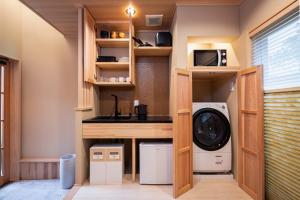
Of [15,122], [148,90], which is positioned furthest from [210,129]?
[15,122]

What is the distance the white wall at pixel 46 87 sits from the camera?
155 inches

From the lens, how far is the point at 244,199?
8.01 feet

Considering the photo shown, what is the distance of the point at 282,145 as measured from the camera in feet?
6.77

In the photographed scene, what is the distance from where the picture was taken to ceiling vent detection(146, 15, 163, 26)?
3.22 m

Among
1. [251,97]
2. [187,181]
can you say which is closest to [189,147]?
[187,181]

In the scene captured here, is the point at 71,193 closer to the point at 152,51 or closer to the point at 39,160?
the point at 39,160

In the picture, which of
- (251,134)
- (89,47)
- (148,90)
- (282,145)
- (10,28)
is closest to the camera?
(282,145)

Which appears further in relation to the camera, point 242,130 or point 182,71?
point 242,130

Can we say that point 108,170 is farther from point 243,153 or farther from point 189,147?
point 243,153

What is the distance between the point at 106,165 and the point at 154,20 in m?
2.32

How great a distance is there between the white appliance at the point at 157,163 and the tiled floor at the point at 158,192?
0.10 meters

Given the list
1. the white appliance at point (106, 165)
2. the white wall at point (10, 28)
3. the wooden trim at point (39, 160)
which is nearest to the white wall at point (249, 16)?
the white appliance at point (106, 165)

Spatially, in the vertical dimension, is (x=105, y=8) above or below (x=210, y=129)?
above

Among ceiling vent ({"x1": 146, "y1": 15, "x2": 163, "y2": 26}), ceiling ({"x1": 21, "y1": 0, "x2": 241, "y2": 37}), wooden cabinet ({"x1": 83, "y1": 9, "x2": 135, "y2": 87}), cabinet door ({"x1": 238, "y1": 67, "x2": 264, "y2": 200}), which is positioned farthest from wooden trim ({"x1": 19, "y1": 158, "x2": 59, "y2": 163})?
cabinet door ({"x1": 238, "y1": 67, "x2": 264, "y2": 200})
